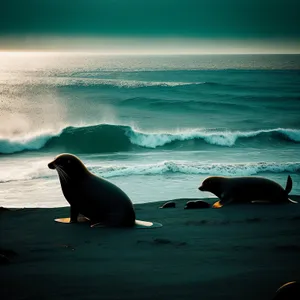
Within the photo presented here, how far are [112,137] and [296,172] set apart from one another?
514 inches

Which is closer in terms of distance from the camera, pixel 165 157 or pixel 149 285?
pixel 149 285

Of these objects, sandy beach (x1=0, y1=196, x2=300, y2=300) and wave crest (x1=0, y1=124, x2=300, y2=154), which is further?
wave crest (x1=0, y1=124, x2=300, y2=154)

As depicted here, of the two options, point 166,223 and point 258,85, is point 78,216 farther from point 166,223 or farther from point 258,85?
point 258,85

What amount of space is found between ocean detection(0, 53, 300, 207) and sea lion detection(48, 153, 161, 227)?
3665mm

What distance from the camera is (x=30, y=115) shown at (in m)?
38.3

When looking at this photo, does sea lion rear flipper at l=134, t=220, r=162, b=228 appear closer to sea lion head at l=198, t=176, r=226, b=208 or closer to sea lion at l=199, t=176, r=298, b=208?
sea lion at l=199, t=176, r=298, b=208

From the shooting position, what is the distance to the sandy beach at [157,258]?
4578 millimetres

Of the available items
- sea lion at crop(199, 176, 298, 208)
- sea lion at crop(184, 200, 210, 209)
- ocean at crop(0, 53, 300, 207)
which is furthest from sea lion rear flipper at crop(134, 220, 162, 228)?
ocean at crop(0, 53, 300, 207)

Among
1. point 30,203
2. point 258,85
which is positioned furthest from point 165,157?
point 258,85

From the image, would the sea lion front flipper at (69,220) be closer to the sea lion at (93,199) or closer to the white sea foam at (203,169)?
the sea lion at (93,199)

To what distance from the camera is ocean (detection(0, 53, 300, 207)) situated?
53.4ft

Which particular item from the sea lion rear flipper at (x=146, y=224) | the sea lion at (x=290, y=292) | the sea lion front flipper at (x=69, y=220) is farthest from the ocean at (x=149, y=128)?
the sea lion at (x=290, y=292)

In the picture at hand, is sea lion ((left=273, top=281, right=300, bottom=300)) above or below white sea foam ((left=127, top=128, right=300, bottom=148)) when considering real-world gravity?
above

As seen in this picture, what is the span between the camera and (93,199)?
7.86m
